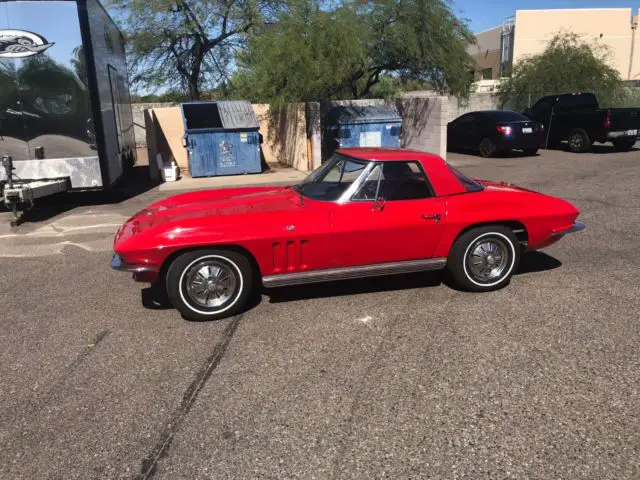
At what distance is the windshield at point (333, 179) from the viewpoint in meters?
4.75

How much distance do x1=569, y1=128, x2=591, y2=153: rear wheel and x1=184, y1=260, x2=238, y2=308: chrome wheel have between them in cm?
1480

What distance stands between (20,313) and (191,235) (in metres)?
1.88

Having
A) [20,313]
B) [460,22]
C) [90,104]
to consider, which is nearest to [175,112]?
[90,104]

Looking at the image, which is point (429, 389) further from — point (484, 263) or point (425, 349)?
point (484, 263)

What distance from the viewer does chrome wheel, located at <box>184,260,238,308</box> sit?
431 cm

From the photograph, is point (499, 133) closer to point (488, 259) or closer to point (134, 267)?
point (488, 259)

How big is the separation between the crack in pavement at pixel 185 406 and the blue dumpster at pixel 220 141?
9.20 m

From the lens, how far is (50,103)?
27.5 feet

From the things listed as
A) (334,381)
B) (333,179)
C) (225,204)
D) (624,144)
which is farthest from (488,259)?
(624,144)

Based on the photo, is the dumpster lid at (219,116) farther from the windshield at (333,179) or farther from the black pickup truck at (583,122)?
the black pickup truck at (583,122)

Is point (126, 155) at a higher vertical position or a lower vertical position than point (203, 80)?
lower

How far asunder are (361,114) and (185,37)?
7.90 meters

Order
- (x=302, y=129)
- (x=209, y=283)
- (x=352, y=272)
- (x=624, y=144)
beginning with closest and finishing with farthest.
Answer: (x=209, y=283) < (x=352, y=272) < (x=302, y=129) < (x=624, y=144)

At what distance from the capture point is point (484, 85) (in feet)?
125
